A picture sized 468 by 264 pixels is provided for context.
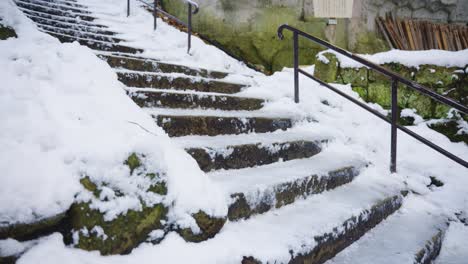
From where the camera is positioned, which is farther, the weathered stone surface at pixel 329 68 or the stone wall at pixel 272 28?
the stone wall at pixel 272 28

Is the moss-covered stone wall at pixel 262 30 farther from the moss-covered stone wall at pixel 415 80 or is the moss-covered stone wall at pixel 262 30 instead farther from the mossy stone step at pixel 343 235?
the mossy stone step at pixel 343 235

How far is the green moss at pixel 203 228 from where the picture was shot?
1.29m

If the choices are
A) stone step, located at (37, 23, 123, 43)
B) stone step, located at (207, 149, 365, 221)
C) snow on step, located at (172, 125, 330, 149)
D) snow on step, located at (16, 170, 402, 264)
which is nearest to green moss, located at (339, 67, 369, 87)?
snow on step, located at (172, 125, 330, 149)

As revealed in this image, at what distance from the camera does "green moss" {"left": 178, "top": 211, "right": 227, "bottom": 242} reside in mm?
1288

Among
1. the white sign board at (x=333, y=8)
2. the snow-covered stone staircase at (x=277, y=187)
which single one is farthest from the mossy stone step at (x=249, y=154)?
the white sign board at (x=333, y=8)

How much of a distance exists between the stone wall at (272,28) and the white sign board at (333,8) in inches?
4.2

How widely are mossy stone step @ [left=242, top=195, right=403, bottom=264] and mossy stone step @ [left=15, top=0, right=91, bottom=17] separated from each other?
228 inches

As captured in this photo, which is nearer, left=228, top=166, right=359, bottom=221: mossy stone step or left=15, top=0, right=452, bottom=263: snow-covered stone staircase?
left=15, top=0, right=452, bottom=263: snow-covered stone staircase

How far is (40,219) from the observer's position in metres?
0.97

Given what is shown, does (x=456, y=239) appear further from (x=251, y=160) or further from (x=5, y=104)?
(x=5, y=104)

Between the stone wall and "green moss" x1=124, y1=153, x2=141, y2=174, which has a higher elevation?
the stone wall

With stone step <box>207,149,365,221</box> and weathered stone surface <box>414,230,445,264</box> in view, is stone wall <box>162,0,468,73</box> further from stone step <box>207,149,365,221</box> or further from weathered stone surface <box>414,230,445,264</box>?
weathered stone surface <box>414,230,445,264</box>

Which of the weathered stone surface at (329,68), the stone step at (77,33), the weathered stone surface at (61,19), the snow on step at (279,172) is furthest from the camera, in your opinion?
the weathered stone surface at (61,19)

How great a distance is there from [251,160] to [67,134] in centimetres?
134
